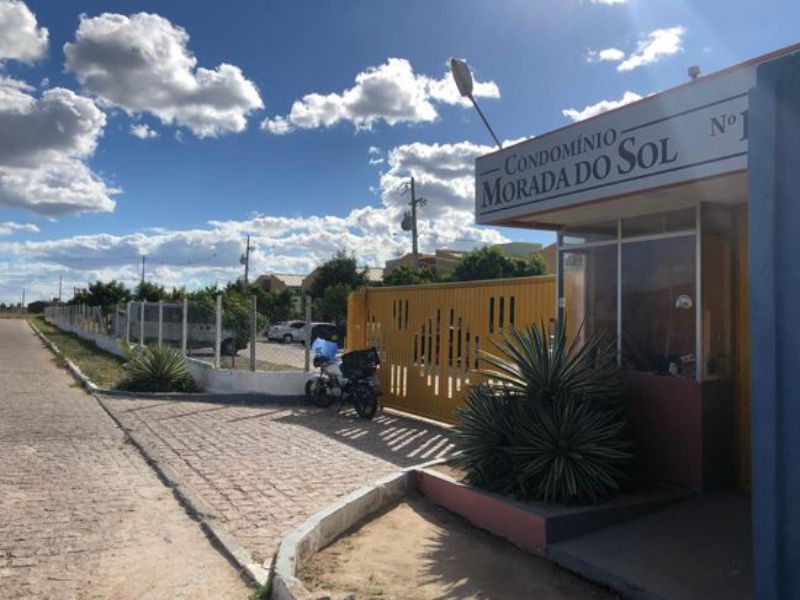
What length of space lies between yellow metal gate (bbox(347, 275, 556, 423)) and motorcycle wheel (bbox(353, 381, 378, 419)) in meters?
0.56

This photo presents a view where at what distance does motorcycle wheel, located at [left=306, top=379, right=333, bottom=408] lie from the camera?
1246 cm

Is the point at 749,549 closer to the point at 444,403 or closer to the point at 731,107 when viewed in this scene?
the point at 731,107

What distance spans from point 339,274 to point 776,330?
4670cm

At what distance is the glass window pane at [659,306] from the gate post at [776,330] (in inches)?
118

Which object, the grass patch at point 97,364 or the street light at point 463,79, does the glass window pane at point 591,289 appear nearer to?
the street light at point 463,79

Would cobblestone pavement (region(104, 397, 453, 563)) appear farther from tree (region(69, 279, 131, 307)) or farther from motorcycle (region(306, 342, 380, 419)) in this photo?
tree (region(69, 279, 131, 307))

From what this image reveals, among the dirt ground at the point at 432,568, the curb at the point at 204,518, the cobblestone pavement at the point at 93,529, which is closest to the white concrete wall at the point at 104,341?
the cobblestone pavement at the point at 93,529

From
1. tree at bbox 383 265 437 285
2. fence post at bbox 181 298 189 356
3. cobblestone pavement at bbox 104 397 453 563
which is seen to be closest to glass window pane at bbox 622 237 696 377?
cobblestone pavement at bbox 104 397 453 563

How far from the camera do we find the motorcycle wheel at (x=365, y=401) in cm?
1125

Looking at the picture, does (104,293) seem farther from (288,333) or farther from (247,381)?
(247,381)

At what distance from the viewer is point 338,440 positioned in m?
9.46

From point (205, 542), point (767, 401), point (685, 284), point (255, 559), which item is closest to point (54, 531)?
point (205, 542)

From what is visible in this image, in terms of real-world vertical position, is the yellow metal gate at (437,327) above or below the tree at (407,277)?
below

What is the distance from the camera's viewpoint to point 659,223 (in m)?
6.64
